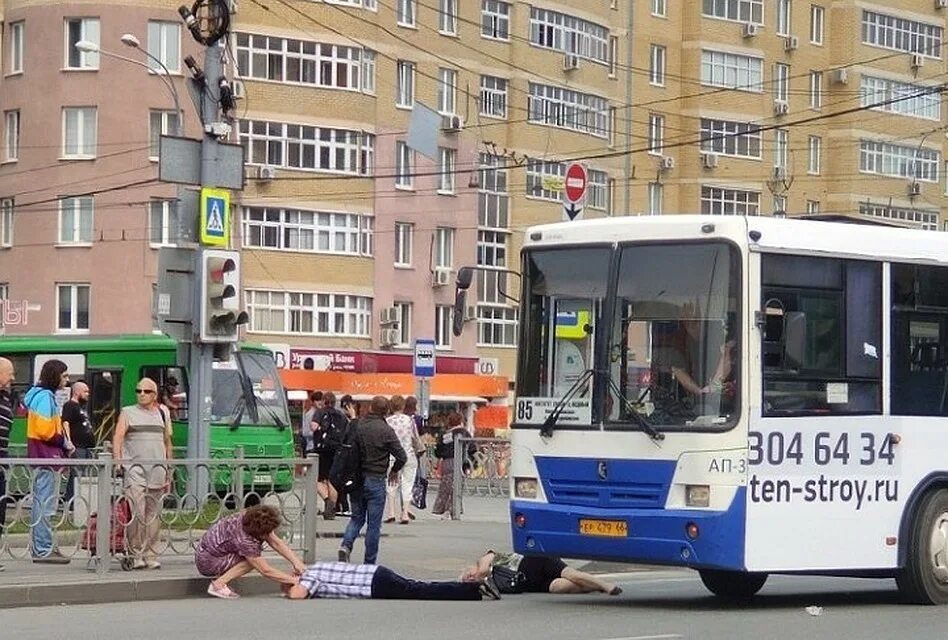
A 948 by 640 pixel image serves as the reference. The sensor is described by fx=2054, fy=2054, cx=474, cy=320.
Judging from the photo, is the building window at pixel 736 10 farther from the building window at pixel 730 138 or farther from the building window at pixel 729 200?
the building window at pixel 729 200

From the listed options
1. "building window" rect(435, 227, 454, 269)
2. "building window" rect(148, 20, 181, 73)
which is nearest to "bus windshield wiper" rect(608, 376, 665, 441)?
"building window" rect(148, 20, 181, 73)

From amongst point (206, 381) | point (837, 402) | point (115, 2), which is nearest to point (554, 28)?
point (115, 2)

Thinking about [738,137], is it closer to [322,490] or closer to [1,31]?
[1,31]

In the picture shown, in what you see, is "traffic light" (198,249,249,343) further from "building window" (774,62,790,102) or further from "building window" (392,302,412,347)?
"building window" (774,62,790,102)

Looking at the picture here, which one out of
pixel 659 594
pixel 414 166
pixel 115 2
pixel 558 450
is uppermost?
pixel 115 2

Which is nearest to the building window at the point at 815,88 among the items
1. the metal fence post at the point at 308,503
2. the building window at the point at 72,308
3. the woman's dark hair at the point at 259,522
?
the building window at the point at 72,308

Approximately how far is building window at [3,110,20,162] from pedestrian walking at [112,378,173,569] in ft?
144

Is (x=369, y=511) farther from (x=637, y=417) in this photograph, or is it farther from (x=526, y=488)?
(x=637, y=417)

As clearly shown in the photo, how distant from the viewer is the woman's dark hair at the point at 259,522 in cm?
1698

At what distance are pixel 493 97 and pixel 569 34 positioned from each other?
453 centimetres

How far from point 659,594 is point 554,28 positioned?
51.8 m

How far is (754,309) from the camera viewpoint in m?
15.5

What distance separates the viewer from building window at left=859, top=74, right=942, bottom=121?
3091 inches

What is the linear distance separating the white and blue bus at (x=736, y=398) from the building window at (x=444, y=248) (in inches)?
1919
